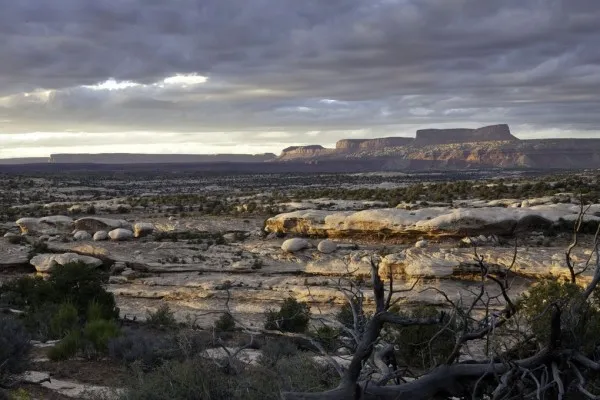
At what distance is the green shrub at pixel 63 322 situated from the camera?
1420 cm

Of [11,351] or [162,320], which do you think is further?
[162,320]

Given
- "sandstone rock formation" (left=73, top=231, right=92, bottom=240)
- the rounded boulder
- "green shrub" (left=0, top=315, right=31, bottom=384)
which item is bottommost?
"sandstone rock formation" (left=73, top=231, right=92, bottom=240)

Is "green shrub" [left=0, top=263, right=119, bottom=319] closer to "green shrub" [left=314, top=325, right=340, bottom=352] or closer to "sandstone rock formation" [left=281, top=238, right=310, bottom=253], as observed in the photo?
"green shrub" [left=314, top=325, right=340, bottom=352]

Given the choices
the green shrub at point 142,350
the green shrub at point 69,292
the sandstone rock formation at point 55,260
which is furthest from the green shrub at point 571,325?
the sandstone rock formation at point 55,260

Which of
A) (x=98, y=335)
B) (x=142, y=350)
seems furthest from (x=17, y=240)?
(x=142, y=350)

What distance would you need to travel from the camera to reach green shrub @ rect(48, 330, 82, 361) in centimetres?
1142

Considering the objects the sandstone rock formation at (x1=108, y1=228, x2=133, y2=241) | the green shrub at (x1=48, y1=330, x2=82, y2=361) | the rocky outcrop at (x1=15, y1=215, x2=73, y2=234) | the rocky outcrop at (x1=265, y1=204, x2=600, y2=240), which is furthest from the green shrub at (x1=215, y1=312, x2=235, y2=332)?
the rocky outcrop at (x1=15, y1=215, x2=73, y2=234)

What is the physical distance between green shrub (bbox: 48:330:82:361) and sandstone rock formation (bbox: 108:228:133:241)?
2071cm

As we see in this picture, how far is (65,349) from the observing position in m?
11.6

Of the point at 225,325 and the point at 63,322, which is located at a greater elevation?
the point at 63,322

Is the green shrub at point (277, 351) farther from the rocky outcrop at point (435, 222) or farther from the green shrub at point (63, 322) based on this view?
the rocky outcrop at point (435, 222)

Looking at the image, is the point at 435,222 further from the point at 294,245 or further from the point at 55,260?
the point at 55,260

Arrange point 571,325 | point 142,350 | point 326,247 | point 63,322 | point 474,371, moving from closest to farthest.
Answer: point 474,371
point 571,325
point 142,350
point 63,322
point 326,247

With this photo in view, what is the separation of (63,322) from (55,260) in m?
12.2
